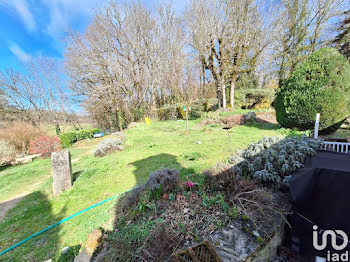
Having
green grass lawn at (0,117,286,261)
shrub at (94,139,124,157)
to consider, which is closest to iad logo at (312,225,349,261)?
green grass lawn at (0,117,286,261)

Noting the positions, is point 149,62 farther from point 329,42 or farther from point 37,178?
point 329,42

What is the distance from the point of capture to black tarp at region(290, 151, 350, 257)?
1.43 metres

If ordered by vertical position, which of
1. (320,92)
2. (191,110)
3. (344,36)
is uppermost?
(344,36)

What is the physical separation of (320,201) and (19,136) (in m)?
13.0

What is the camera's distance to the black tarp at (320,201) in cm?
143

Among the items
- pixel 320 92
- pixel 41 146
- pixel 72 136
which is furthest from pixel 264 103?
pixel 72 136

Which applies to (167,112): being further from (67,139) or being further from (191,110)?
(67,139)

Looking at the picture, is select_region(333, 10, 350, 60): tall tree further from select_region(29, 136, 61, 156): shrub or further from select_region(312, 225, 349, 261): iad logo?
select_region(29, 136, 61, 156): shrub

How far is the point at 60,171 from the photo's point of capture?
142 inches

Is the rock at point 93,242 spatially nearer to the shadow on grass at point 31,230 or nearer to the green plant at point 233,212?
the shadow on grass at point 31,230

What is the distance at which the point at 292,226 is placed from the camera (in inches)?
66.8

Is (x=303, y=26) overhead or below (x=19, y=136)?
overhead

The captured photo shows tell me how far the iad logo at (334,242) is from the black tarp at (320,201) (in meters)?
0.02

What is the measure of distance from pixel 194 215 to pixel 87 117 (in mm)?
20190
